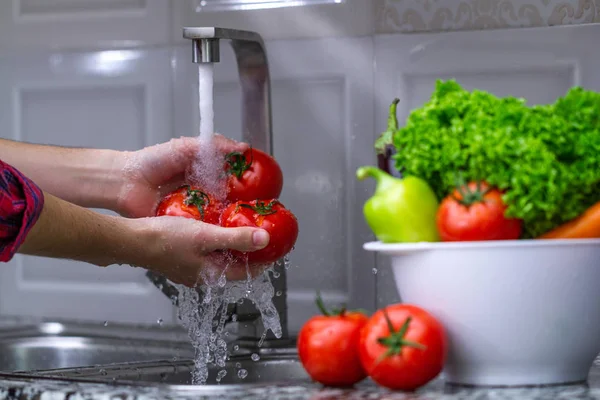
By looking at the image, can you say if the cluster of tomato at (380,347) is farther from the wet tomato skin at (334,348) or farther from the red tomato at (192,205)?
the red tomato at (192,205)

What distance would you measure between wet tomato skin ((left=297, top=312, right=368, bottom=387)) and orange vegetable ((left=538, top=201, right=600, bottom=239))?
0.21 m

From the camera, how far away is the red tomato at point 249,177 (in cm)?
142

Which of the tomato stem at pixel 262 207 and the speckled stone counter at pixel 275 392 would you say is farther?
the tomato stem at pixel 262 207

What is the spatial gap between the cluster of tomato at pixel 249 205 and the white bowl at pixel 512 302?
0.40m

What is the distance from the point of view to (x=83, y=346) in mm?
1843

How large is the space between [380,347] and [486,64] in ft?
2.84

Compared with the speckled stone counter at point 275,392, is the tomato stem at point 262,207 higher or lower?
higher

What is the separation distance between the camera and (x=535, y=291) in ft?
3.12

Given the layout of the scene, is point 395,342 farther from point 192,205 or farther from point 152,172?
point 152,172

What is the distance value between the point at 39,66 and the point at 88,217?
33.3 inches

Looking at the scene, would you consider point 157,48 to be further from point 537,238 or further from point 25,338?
point 537,238

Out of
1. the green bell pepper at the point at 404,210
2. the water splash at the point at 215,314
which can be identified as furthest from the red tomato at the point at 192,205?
the green bell pepper at the point at 404,210

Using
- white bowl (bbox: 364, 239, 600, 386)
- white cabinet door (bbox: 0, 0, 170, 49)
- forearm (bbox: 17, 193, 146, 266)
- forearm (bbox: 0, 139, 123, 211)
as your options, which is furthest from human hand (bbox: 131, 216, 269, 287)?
white cabinet door (bbox: 0, 0, 170, 49)

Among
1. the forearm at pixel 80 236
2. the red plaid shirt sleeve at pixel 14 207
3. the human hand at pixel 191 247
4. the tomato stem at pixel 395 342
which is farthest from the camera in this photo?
the human hand at pixel 191 247
